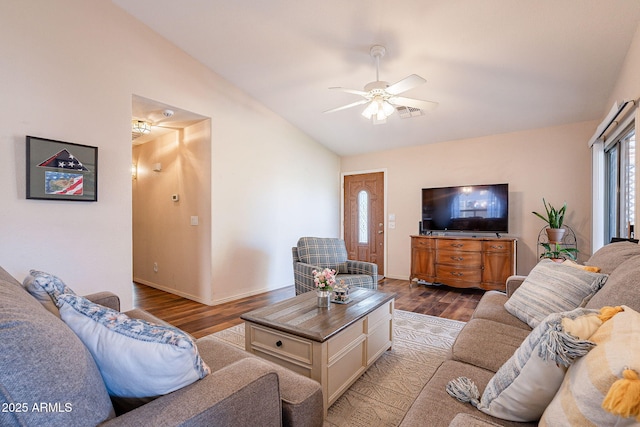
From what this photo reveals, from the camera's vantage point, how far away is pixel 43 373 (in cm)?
63

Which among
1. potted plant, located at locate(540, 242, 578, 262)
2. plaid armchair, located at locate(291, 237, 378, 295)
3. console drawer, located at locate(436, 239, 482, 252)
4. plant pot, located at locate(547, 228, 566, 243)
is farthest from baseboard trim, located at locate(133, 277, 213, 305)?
plant pot, located at locate(547, 228, 566, 243)

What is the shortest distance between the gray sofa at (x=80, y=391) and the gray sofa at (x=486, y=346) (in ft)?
1.57

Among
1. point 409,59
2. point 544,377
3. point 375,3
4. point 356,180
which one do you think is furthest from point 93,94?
point 356,180

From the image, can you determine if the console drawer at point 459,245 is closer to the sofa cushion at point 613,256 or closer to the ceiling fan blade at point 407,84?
the sofa cushion at point 613,256

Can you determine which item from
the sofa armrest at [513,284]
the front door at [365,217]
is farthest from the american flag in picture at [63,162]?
the front door at [365,217]

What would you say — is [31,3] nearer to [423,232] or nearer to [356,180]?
[356,180]

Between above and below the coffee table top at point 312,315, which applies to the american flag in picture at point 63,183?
above

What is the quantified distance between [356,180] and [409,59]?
10.1 ft

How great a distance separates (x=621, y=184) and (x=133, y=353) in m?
4.47

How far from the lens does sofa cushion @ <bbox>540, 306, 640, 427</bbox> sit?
61 centimetres

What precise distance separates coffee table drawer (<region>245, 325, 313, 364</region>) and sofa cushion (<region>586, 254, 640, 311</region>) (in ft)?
4.51

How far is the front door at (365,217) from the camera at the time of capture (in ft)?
18.4

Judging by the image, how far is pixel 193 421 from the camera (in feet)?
2.55

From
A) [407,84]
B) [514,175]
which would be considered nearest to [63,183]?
[407,84]
